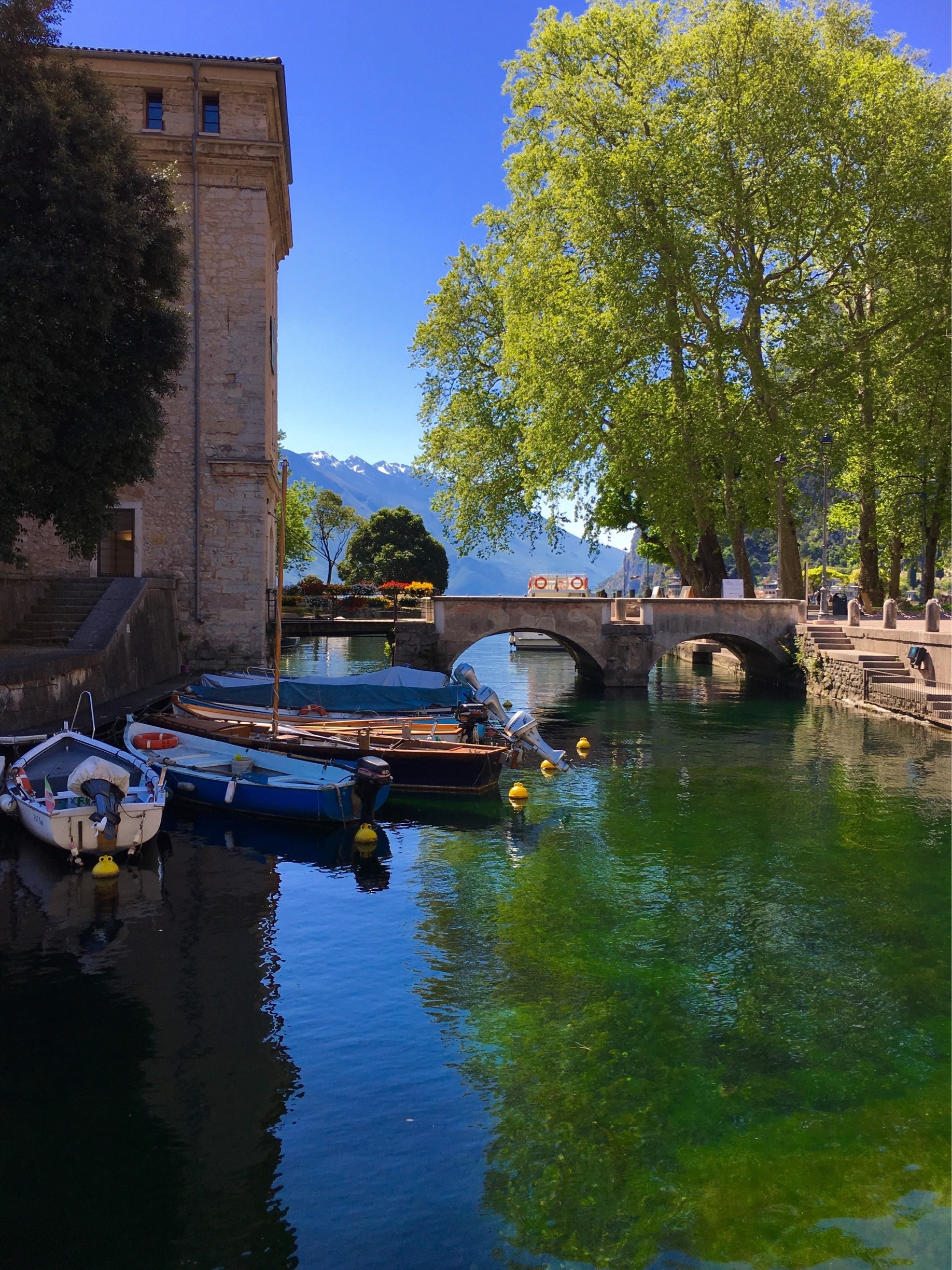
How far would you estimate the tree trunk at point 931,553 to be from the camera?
142ft

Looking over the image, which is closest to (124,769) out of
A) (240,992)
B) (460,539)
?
(240,992)

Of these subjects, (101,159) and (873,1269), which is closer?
(873,1269)

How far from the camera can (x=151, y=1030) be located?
9688mm

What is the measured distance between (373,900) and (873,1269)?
8246mm

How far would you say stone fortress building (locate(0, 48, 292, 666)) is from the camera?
101ft

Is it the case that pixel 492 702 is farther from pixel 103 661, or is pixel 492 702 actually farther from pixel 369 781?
pixel 103 661

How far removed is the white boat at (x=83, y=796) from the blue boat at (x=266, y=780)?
140cm

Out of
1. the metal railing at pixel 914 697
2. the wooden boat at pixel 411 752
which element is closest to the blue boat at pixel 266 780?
the wooden boat at pixel 411 752

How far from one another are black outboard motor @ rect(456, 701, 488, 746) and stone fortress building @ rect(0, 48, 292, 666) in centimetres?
1188

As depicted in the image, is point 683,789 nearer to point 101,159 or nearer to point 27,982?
point 27,982

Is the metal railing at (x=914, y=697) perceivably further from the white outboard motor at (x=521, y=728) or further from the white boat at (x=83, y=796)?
the white boat at (x=83, y=796)

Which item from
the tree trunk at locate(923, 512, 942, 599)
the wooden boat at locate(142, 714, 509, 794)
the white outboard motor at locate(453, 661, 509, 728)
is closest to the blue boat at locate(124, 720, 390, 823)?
the wooden boat at locate(142, 714, 509, 794)

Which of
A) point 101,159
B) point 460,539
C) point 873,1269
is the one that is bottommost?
point 873,1269

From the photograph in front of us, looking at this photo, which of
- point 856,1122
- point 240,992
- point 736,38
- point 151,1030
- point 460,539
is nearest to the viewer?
point 856,1122
